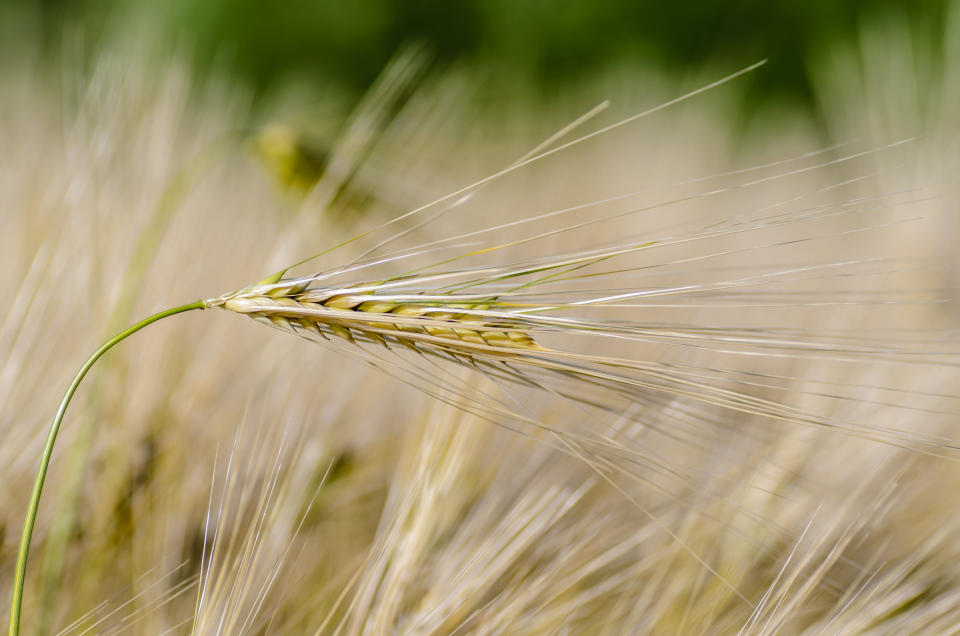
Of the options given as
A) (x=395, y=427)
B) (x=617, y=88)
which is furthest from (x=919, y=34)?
(x=395, y=427)

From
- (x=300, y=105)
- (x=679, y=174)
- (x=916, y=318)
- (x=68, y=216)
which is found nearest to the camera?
(x=68, y=216)

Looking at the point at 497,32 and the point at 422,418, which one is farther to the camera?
the point at 497,32

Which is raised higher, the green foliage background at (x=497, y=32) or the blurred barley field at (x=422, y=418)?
the green foliage background at (x=497, y=32)

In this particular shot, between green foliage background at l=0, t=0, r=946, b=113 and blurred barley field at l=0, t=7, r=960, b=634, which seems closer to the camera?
blurred barley field at l=0, t=7, r=960, b=634

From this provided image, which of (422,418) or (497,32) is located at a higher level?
(497,32)

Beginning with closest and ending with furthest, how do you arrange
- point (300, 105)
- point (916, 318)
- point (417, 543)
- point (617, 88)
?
point (417, 543), point (916, 318), point (300, 105), point (617, 88)

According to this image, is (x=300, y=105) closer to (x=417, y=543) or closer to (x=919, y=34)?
(x=417, y=543)

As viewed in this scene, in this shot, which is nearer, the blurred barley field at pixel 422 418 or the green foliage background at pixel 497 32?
the blurred barley field at pixel 422 418

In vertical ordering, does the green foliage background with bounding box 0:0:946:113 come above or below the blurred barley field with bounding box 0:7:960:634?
above
